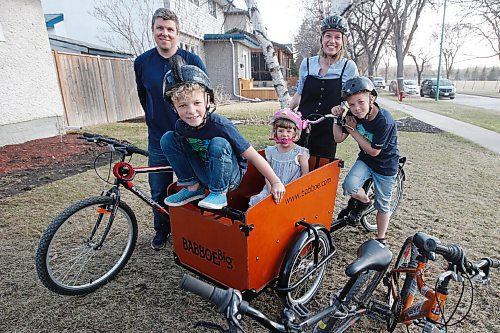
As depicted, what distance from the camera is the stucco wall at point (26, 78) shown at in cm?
696

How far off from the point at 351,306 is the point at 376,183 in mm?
1343

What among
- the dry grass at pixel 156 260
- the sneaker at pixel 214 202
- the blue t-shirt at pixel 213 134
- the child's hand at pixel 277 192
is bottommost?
the dry grass at pixel 156 260

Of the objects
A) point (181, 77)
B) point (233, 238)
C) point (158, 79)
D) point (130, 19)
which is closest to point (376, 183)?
point (233, 238)

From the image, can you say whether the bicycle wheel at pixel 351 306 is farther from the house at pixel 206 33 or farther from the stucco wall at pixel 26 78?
the house at pixel 206 33

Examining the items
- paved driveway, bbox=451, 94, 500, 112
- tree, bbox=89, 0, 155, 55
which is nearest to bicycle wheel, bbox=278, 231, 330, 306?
tree, bbox=89, 0, 155, 55

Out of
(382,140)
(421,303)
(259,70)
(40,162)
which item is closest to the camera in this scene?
(421,303)

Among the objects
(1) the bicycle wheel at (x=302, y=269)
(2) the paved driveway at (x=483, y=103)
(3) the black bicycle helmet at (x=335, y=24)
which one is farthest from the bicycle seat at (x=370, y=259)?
(2) the paved driveway at (x=483, y=103)

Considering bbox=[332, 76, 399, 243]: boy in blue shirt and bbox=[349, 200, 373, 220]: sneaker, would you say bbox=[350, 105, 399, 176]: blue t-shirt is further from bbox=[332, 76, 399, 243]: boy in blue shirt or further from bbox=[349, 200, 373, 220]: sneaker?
bbox=[349, 200, 373, 220]: sneaker

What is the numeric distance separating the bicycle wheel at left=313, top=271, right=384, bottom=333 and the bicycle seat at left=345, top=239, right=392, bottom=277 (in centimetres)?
7

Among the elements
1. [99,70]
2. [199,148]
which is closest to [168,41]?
[199,148]

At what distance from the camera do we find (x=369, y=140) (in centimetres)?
275

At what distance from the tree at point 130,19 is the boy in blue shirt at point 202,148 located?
14.6 meters

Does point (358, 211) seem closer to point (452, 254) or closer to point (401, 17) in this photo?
point (452, 254)

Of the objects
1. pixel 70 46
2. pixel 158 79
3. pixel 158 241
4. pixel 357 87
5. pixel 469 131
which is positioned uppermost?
pixel 70 46
